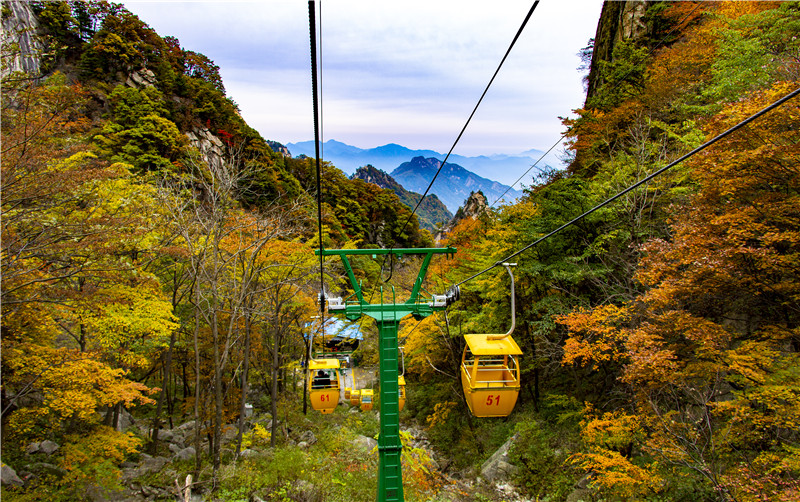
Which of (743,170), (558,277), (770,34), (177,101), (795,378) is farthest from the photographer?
(177,101)

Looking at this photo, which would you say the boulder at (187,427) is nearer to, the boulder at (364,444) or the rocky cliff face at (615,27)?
the boulder at (364,444)

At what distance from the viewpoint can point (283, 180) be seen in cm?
3781

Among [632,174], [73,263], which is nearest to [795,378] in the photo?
[632,174]

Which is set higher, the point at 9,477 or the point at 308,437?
the point at 9,477

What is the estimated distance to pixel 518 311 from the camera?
1683 centimetres

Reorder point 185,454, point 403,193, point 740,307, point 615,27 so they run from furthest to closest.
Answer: point 403,193 < point 615,27 < point 185,454 < point 740,307

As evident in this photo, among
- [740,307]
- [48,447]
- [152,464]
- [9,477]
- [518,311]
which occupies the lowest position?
[152,464]

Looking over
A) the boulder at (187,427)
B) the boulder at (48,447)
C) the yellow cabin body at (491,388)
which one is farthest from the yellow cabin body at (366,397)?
the boulder at (48,447)

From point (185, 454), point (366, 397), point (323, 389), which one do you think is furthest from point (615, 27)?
point (185, 454)

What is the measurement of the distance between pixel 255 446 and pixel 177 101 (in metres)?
31.1

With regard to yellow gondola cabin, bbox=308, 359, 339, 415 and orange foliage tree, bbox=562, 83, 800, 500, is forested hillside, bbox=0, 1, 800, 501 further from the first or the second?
yellow gondola cabin, bbox=308, 359, 339, 415

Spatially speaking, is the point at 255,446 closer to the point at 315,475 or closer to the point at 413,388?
the point at 315,475

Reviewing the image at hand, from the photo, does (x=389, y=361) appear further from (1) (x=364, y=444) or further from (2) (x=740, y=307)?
(1) (x=364, y=444)

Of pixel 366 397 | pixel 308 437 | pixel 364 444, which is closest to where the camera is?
pixel 364 444
